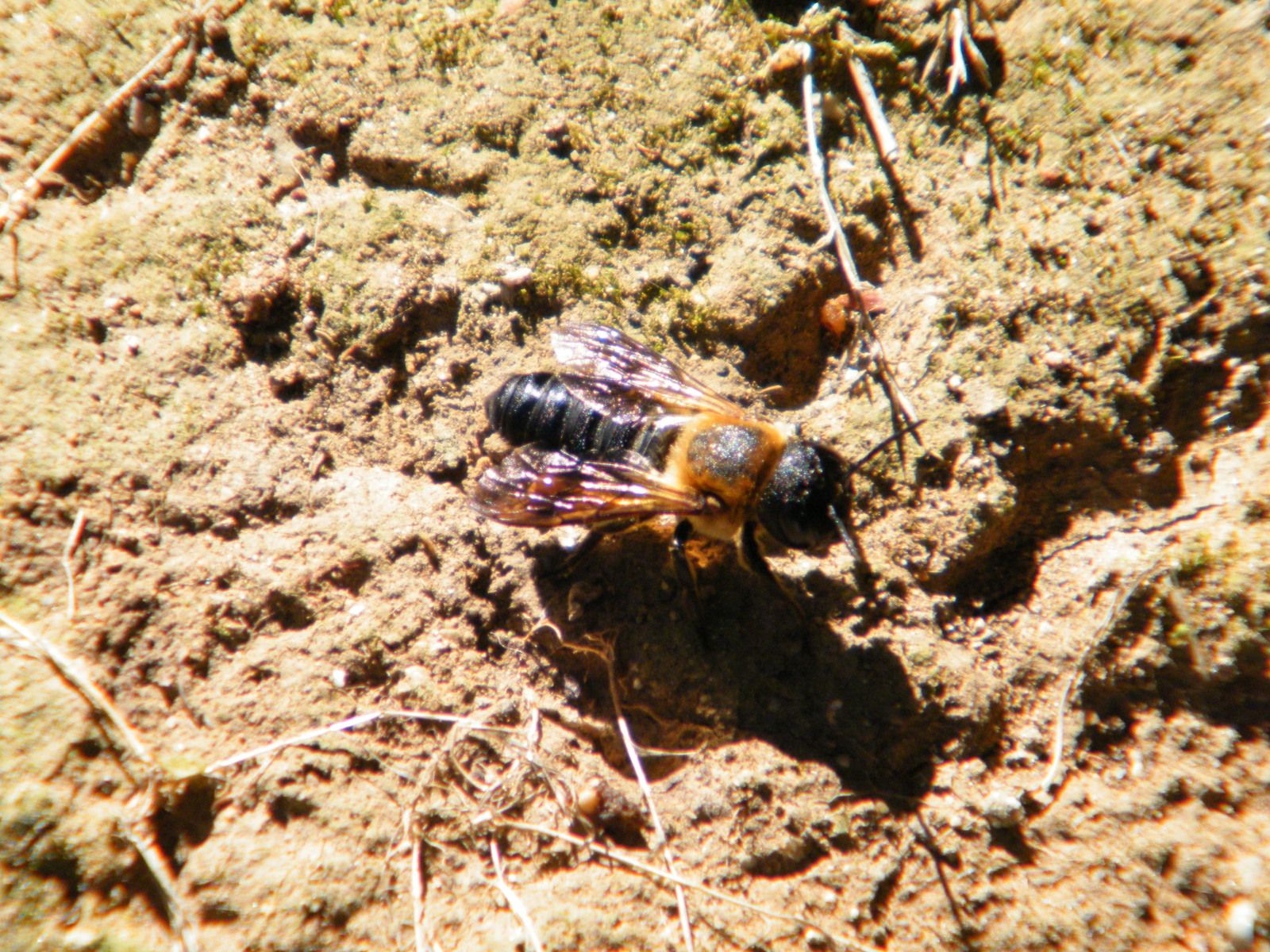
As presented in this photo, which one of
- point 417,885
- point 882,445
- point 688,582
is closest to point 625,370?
point 688,582

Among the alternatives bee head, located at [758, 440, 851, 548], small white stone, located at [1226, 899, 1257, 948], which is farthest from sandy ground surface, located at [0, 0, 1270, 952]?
bee head, located at [758, 440, 851, 548]

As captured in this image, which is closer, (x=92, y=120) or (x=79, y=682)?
(x=79, y=682)

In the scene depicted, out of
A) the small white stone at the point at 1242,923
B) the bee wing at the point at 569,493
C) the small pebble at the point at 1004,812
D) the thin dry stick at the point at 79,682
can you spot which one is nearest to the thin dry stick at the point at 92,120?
the thin dry stick at the point at 79,682

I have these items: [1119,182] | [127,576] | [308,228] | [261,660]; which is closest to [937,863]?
[261,660]

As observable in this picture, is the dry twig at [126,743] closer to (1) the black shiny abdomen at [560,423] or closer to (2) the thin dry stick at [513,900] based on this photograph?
(2) the thin dry stick at [513,900]

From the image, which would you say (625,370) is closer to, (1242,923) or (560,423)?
(560,423)

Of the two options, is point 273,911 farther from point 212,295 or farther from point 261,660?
point 212,295

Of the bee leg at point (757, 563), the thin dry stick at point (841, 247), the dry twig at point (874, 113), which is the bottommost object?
the bee leg at point (757, 563)
